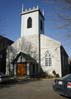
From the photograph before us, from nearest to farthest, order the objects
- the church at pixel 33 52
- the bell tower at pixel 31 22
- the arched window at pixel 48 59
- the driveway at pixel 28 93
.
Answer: the driveway at pixel 28 93, the church at pixel 33 52, the arched window at pixel 48 59, the bell tower at pixel 31 22

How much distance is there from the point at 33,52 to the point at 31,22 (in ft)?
21.2

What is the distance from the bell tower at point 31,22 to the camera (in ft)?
118

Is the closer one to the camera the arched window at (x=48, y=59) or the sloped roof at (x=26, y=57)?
the arched window at (x=48, y=59)

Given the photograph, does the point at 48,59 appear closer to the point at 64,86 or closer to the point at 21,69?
the point at 21,69

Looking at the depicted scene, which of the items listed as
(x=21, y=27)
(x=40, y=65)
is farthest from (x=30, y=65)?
(x=21, y=27)

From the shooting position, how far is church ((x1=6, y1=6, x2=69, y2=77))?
32.8 m

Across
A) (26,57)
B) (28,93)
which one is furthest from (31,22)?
(28,93)

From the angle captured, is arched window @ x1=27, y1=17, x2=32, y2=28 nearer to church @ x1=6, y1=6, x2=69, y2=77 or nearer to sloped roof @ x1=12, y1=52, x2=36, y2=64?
church @ x1=6, y1=6, x2=69, y2=77

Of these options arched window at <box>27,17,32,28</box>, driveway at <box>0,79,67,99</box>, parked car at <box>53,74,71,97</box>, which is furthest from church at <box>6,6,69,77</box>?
parked car at <box>53,74,71,97</box>

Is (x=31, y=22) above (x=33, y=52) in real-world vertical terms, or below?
above

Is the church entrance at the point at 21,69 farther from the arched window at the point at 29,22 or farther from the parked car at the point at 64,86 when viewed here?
the parked car at the point at 64,86

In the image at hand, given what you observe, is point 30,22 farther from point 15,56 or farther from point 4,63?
point 4,63

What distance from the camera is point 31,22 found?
121ft

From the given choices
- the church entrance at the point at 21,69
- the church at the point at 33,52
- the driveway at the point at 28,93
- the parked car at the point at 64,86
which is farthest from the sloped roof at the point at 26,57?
the parked car at the point at 64,86
